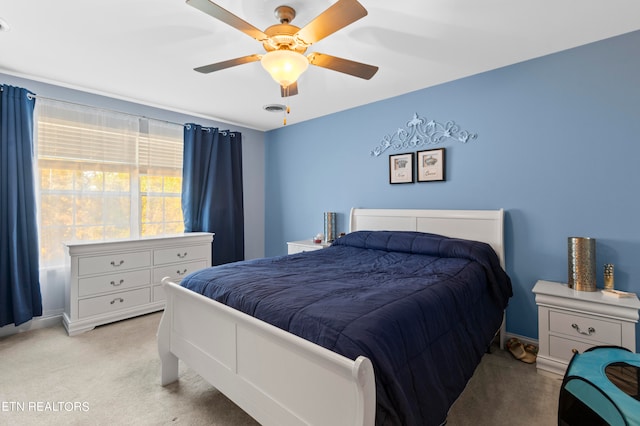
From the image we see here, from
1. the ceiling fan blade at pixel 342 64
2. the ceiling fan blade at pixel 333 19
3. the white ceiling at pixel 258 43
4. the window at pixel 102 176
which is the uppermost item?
the white ceiling at pixel 258 43

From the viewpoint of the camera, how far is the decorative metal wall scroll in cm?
302

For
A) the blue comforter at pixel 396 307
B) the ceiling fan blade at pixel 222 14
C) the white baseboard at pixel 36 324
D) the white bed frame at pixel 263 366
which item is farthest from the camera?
the white baseboard at pixel 36 324

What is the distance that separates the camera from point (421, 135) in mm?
3262

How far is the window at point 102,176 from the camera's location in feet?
10.0

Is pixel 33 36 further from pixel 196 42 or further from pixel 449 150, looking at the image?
pixel 449 150

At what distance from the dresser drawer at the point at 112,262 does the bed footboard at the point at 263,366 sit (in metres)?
1.48

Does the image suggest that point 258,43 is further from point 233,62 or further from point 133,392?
point 133,392

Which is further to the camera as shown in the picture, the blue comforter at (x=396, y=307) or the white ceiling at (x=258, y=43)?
the white ceiling at (x=258, y=43)

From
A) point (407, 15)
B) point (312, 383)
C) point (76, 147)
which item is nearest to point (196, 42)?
point (407, 15)

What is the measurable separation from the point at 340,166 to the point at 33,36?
3036mm

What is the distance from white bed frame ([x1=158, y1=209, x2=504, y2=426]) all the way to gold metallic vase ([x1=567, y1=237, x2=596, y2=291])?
206 centimetres

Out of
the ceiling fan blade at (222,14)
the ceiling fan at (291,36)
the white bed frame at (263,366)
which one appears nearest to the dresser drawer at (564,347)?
the white bed frame at (263,366)

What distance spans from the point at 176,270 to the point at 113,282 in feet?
2.09

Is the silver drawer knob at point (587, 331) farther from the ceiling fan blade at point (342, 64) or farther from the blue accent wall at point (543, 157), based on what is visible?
the ceiling fan blade at point (342, 64)
